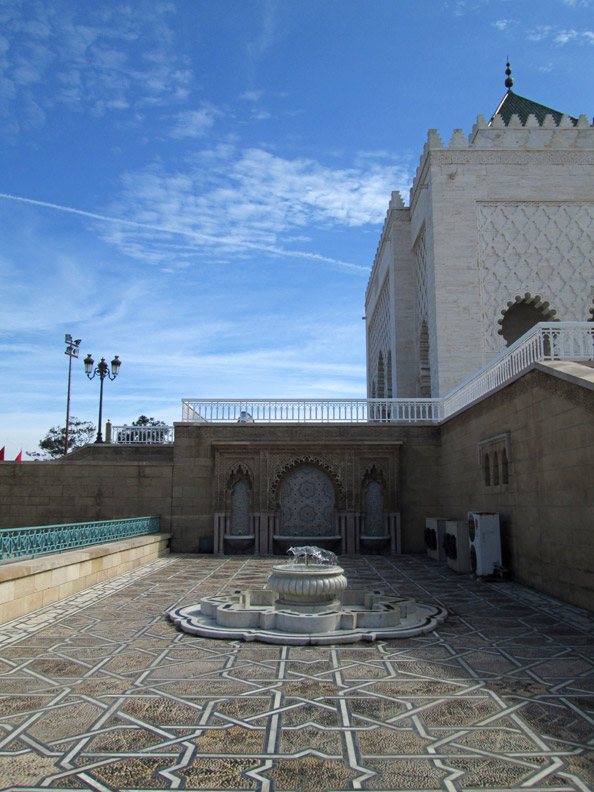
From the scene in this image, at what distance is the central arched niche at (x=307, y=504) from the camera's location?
12320 millimetres

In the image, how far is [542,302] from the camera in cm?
1489

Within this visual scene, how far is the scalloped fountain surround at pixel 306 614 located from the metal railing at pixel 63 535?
190cm

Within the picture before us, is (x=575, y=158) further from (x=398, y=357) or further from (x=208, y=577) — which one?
(x=208, y=577)

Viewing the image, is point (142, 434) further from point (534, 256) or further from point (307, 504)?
point (534, 256)

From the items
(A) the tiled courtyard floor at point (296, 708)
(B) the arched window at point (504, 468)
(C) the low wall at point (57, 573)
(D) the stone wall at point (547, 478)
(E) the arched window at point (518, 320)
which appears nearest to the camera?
(A) the tiled courtyard floor at point (296, 708)

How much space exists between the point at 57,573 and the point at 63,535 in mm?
1080

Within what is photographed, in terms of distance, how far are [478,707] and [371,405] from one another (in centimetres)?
1064

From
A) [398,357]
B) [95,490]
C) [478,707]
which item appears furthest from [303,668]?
[398,357]

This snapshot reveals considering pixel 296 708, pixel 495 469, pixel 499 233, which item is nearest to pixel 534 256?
pixel 499 233

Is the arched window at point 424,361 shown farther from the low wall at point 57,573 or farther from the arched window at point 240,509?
the low wall at point 57,573

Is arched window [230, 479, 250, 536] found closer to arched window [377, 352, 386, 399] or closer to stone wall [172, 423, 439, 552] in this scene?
stone wall [172, 423, 439, 552]

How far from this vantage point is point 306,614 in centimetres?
545

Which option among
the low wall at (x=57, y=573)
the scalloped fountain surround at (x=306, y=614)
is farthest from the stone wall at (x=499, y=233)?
the scalloped fountain surround at (x=306, y=614)

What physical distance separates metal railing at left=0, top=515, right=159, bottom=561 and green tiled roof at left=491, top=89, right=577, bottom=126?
15040 mm
